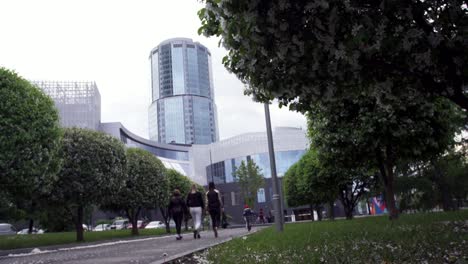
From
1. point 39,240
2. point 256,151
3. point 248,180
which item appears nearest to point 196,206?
point 39,240

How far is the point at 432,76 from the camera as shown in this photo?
6398 millimetres

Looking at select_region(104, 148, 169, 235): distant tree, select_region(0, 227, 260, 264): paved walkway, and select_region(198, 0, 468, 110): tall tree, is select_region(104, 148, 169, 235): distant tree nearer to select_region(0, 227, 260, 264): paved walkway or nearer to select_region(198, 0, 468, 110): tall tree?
select_region(0, 227, 260, 264): paved walkway

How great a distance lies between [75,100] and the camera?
94188mm

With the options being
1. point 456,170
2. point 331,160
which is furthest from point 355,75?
point 456,170

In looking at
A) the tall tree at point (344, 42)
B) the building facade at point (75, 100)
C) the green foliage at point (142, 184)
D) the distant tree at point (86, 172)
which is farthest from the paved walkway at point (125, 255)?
the building facade at point (75, 100)

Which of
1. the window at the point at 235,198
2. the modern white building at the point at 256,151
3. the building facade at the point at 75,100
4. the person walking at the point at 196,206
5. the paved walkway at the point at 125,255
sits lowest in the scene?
the paved walkway at the point at 125,255

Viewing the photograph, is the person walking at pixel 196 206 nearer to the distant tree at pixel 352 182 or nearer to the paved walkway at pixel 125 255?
the paved walkway at pixel 125 255

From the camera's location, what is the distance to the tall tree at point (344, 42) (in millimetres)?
5316

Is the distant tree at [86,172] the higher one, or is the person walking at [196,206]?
the distant tree at [86,172]

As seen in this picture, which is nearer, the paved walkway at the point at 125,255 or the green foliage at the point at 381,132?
the paved walkway at the point at 125,255

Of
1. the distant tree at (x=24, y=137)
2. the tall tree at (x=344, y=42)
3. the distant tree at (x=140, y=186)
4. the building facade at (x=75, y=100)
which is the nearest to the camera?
the tall tree at (x=344, y=42)

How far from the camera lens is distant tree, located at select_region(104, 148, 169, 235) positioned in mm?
33125

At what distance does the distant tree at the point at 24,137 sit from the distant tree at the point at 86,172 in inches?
143

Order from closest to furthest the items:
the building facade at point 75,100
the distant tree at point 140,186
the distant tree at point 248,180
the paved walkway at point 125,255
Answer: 1. the paved walkway at point 125,255
2. the distant tree at point 140,186
3. the distant tree at point 248,180
4. the building facade at point 75,100
